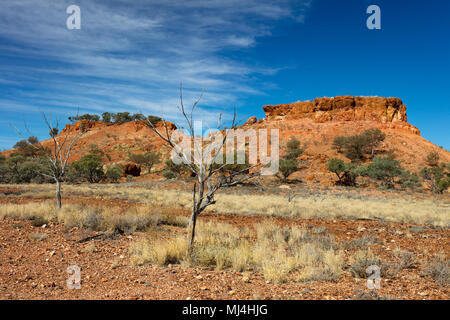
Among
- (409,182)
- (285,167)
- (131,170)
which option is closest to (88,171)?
(131,170)

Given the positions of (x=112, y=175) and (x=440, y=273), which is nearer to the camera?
(x=440, y=273)

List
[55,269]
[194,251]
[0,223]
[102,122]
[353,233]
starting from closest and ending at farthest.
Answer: [55,269] → [194,251] → [0,223] → [353,233] → [102,122]

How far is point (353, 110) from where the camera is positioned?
69.4 m

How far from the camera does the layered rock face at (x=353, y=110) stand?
6644 cm

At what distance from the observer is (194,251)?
21.2 feet

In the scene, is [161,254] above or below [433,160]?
below

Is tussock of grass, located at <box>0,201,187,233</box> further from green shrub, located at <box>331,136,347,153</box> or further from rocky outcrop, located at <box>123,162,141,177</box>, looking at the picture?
green shrub, located at <box>331,136,347,153</box>

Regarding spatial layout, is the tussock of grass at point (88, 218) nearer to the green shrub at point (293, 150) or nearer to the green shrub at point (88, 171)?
the green shrub at point (88, 171)

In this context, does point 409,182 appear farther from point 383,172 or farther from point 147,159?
point 147,159

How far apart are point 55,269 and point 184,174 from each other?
34.0m

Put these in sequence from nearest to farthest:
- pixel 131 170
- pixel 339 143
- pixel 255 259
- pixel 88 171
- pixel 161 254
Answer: pixel 161 254
pixel 255 259
pixel 88 171
pixel 131 170
pixel 339 143

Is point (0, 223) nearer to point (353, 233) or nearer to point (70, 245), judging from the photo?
point (70, 245)

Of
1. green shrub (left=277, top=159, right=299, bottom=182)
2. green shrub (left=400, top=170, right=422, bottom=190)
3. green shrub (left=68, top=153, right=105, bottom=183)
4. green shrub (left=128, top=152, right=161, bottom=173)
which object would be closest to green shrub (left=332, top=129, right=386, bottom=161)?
green shrub (left=400, top=170, right=422, bottom=190)
